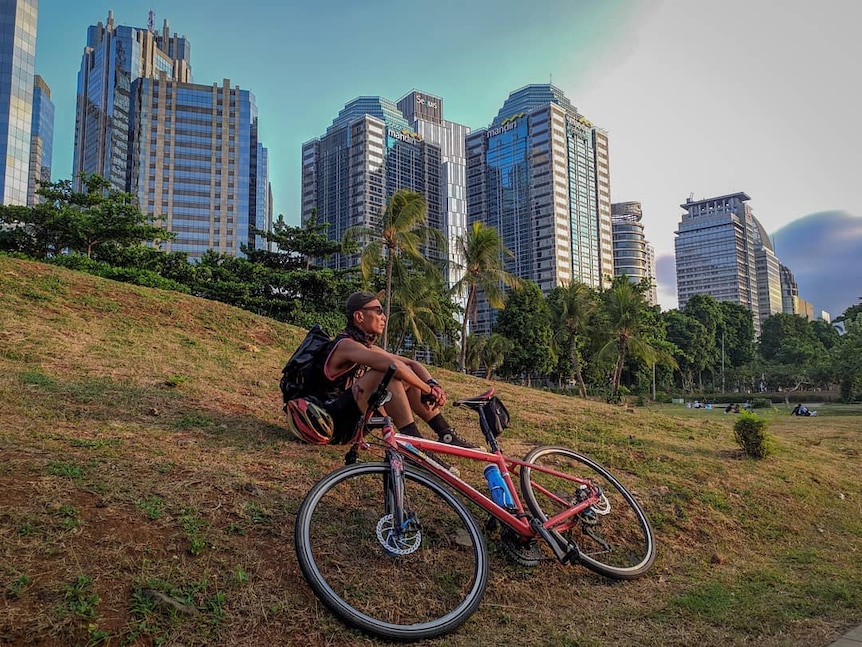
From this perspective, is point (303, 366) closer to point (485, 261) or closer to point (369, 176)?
point (485, 261)

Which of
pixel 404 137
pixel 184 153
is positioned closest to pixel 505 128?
pixel 404 137

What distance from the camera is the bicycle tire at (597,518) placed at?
12.4ft

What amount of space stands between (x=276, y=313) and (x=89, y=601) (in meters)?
25.0

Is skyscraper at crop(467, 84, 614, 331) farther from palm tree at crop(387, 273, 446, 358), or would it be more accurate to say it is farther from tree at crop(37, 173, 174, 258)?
tree at crop(37, 173, 174, 258)

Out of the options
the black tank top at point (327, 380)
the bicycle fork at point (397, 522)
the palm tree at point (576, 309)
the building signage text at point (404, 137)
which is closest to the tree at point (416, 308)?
the palm tree at point (576, 309)

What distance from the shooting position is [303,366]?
4.18 meters

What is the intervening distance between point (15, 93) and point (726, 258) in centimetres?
14350

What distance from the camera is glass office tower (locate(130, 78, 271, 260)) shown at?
114188mm

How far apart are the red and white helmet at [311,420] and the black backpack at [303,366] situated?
0.14 metres

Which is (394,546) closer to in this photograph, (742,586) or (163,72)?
(742,586)

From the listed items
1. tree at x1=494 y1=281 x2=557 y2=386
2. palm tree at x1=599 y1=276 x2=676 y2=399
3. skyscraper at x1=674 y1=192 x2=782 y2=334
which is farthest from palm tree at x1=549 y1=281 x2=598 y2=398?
skyscraper at x1=674 y1=192 x2=782 y2=334

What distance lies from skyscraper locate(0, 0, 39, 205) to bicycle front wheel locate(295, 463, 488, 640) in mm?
92888

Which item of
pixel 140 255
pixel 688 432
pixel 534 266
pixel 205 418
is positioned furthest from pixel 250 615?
pixel 534 266

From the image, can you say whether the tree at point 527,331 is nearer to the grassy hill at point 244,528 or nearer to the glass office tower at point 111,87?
the grassy hill at point 244,528
